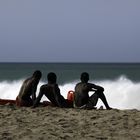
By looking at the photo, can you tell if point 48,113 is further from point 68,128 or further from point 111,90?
point 111,90

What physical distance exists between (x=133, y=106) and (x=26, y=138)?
13.9m

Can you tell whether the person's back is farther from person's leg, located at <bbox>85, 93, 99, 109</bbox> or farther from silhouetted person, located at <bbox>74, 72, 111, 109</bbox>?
person's leg, located at <bbox>85, 93, 99, 109</bbox>

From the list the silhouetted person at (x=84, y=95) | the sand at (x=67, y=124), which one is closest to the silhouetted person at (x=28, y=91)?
the silhouetted person at (x=84, y=95)

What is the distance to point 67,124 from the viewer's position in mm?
9031

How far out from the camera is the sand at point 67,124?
8273 millimetres

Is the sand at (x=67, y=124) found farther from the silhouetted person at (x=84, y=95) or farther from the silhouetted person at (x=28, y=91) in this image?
the silhouetted person at (x=28, y=91)

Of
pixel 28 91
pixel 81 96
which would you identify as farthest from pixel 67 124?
pixel 28 91

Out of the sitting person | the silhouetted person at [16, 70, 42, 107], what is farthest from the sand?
the silhouetted person at [16, 70, 42, 107]

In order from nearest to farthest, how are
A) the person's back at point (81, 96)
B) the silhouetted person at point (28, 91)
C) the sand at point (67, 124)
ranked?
the sand at point (67, 124) < the person's back at point (81, 96) < the silhouetted person at point (28, 91)

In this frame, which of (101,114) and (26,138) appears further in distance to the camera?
(101,114)

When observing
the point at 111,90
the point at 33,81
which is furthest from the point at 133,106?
the point at 33,81

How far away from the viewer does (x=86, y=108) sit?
36.4 ft

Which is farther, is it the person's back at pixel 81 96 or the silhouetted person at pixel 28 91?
the silhouetted person at pixel 28 91

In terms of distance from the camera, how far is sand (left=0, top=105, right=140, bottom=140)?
827cm
